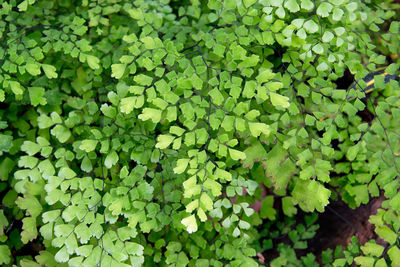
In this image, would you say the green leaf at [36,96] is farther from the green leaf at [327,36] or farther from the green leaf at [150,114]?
the green leaf at [327,36]

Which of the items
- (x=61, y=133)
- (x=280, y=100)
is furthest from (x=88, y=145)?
(x=280, y=100)

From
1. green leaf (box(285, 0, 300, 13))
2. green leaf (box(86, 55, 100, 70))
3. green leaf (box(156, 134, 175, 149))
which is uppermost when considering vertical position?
green leaf (box(285, 0, 300, 13))

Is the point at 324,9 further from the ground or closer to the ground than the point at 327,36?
further from the ground

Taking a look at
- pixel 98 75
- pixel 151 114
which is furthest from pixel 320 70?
pixel 98 75

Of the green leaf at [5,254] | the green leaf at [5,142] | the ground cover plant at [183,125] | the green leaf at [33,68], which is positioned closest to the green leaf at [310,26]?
the ground cover plant at [183,125]

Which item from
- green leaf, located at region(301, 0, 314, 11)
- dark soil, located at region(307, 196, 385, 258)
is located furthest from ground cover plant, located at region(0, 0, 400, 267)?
dark soil, located at region(307, 196, 385, 258)

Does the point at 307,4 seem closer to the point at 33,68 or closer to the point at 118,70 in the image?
the point at 118,70

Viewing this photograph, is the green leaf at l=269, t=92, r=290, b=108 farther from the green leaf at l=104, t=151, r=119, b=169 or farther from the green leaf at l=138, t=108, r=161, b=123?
the green leaf at l=104, t=151, r=119, b=169

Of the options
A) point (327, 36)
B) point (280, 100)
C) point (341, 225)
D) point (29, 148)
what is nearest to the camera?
point (280, 100)

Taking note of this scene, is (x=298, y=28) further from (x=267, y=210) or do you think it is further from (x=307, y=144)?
(x=267, y=210)
